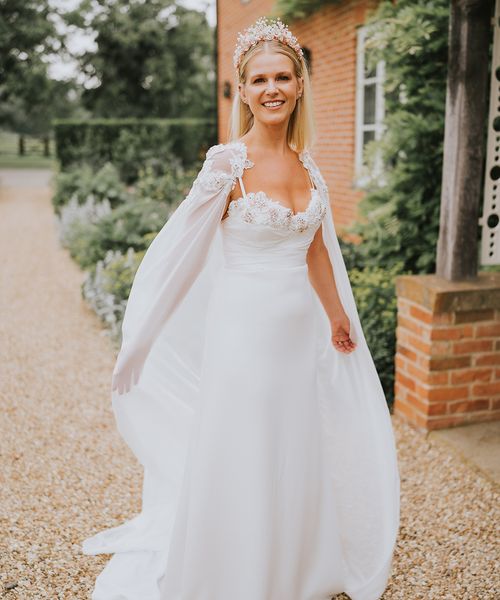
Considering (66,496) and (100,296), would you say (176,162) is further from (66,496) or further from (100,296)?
(66,496)

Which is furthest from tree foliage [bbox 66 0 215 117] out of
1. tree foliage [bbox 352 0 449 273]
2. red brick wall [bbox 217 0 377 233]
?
tree foliage [bbox 352 0 449 273]

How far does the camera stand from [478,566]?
286cm

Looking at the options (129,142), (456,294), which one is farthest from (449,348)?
(129,142)

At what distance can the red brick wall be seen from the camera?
8055mm

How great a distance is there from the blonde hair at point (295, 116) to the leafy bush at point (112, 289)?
401 centimetres

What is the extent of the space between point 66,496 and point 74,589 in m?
0.84

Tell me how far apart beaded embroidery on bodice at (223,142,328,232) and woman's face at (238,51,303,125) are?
0.13 metres

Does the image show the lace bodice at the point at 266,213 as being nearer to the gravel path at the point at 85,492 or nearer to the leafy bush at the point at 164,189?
the gravel path at the point at 85,492

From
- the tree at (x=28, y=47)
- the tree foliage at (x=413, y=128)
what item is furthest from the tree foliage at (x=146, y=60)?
the tree foliage at (x=413, y=128)

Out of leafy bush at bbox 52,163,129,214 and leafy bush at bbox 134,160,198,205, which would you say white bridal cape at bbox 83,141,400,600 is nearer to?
leafy bush at bbox 134,160,198,205

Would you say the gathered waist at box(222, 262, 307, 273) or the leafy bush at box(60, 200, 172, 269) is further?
the leafy bush at box(60, 200, 172, 269)

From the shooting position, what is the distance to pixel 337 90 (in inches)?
334

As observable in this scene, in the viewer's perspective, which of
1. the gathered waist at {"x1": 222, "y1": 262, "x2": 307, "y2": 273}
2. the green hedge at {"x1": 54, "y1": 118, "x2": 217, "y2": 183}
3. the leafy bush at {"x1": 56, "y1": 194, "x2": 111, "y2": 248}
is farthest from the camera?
the green hedge at {"x1": 54, "y1": 118, "x2": 217, "y2": 183}

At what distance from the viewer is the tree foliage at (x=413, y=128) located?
4.66 m
